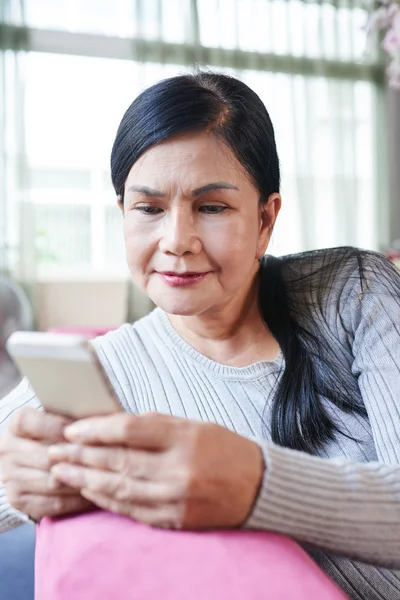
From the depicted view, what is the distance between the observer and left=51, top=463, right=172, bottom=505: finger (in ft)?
2.06

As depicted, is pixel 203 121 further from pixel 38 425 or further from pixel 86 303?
pixel 86 303

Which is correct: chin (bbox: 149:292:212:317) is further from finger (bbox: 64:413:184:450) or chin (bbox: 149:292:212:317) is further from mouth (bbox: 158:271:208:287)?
→ finger (bbox: 64:413:184:450)

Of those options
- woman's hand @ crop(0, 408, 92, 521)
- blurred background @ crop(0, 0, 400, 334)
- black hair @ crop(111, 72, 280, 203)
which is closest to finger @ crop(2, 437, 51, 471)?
woman's hand @ crop(0, 408, 92, 521)

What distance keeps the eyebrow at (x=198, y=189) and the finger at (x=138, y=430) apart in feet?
1.33

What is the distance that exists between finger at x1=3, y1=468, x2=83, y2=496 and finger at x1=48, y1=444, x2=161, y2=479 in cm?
5

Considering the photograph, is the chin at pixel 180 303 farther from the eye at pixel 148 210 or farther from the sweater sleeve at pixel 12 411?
the sweater sleeve at pixel 12 411

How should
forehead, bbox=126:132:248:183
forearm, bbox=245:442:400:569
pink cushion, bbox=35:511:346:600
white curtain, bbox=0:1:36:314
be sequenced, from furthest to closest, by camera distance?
white curtain, bbox=0:1:36:314, forehead, bbox=126:132:248:183, forearm, bbox=245:442:400:569, pink cushion, bbox=35:511:346:600

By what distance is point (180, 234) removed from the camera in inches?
37.4

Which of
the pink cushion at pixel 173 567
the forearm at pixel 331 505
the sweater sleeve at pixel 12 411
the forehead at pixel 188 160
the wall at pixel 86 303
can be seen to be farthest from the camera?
the wall at pixel 86 303

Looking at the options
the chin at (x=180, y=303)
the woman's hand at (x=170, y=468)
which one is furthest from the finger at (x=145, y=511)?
the chin at (x=180, y=303)

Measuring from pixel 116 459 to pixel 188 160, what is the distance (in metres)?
0.46

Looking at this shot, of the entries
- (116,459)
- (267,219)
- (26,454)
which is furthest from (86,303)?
(116,459)

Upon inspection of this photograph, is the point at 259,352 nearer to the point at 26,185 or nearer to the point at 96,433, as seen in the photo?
the point at 96,433

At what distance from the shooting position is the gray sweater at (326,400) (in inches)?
28.0
